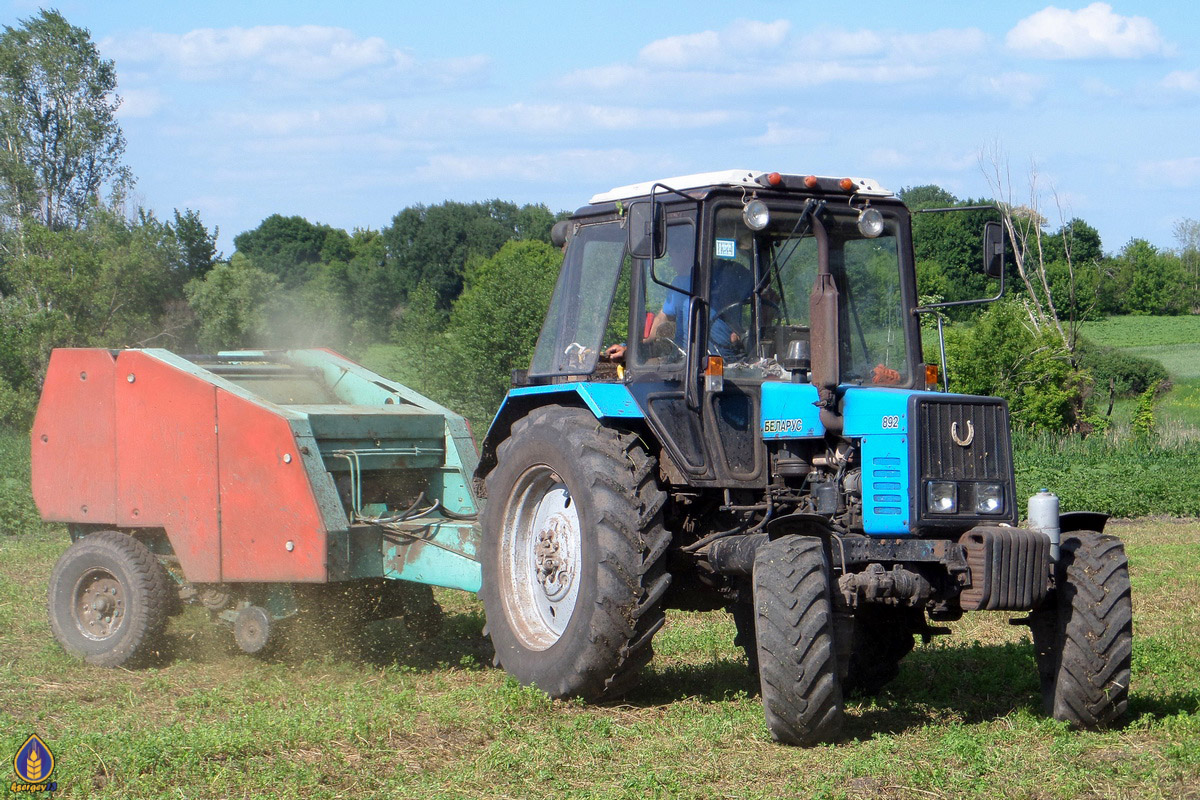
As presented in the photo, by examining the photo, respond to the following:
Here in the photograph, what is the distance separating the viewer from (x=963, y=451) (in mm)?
5926

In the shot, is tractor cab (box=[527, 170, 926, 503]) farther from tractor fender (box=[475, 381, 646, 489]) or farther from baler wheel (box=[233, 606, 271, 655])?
baler wheel (box=[233, 606, 271, 655])

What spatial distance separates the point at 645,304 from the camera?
674 centimetres

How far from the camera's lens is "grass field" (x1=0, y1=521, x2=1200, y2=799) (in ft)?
16.2

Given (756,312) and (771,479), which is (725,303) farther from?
(771,479)

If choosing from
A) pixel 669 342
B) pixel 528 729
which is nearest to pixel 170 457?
pixel 528 729

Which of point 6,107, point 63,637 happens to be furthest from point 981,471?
point 6,107

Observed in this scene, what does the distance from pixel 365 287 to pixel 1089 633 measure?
182 ft

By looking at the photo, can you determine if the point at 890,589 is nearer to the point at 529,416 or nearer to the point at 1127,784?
the point at 1127,784

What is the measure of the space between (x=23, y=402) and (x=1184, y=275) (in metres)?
55.7

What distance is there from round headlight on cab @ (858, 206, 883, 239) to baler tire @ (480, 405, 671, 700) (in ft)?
5.42

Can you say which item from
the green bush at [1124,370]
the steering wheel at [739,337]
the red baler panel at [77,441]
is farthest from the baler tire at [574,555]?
the green bush at [1124,370]

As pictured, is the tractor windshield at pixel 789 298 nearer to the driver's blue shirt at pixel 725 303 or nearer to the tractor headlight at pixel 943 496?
the driver's blue shirt at pixel 725 303

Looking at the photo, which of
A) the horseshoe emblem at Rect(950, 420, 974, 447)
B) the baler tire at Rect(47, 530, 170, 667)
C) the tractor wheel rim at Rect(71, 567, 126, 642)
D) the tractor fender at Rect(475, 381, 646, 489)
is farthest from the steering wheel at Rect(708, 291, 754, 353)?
the tractor wheel rim at Rect(71, 567, 126, 642)

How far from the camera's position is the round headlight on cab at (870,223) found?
651 centimetres
